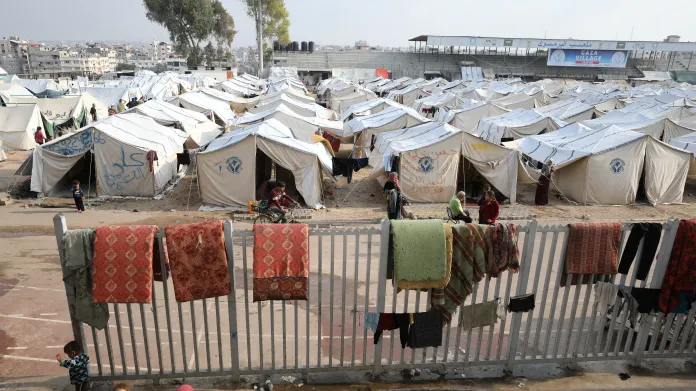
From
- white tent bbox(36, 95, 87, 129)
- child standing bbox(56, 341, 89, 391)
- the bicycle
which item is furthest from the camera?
white tent bbox(36, 95, 87, 129)

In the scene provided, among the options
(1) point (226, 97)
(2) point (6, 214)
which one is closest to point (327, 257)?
(2) point (6, 214)

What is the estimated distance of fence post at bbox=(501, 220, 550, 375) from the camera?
4.44 metres

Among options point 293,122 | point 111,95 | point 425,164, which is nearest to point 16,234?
point 293,122

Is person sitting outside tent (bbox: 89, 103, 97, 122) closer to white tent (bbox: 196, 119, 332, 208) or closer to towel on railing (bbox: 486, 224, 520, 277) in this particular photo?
white tent (bbox: 196, 119, 332, 208)

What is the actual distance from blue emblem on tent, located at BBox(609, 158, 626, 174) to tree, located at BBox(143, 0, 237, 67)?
5116cm

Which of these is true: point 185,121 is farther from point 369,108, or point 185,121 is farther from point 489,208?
point 489,208

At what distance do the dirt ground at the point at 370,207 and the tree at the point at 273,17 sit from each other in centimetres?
5342

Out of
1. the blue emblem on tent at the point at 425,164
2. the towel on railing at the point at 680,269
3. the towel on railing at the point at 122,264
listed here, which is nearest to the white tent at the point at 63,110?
the blue emblem on tent at the point at 425,164

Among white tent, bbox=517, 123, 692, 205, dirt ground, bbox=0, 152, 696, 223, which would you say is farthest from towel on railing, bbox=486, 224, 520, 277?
white tent, bbox=517, 123, 692, 205

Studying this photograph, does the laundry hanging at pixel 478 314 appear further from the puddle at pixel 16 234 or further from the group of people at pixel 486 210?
the puddle at pixel 16 234

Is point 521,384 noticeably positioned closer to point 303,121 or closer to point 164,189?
point 164,189

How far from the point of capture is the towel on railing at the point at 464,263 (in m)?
4.44

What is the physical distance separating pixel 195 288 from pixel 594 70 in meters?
72.1

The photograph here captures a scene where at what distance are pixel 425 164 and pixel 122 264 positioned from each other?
9.85 metres
